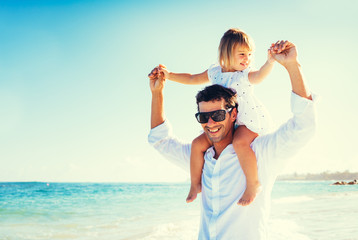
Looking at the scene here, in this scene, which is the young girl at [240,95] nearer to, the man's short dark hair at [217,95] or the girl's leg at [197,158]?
the girl's leg at [197,158]

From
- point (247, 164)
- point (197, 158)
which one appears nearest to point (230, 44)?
point (197, 158)

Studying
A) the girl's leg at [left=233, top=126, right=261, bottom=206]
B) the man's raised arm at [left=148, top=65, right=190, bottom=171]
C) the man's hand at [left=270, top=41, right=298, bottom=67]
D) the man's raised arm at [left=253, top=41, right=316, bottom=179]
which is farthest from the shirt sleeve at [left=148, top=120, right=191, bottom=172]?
the man's hand at [left=270, top=41, right=298, bottom=67]

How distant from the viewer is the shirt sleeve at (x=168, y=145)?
→ 2.75m

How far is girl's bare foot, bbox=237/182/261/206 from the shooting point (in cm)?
213

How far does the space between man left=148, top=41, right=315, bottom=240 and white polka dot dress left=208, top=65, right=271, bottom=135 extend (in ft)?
0.41

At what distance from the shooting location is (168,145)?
2.76 m

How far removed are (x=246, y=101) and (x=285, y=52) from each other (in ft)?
2.72

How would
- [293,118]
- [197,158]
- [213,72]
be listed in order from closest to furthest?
[293,118]
[197,158]
[213,72]

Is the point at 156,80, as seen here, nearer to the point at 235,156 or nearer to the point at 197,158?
the point at 197,158

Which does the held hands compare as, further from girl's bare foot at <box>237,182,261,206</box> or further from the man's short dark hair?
girl's bare foot at <box>237,182,261,206</box>

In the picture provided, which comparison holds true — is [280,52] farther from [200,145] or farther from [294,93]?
[200,145]

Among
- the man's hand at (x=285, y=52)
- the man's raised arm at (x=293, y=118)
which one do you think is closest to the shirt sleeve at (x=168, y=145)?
the man's raised arm at (x=293, y=118)

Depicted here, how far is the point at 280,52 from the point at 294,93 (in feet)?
0.89

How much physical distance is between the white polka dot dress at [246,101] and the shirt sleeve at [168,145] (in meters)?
0.48
